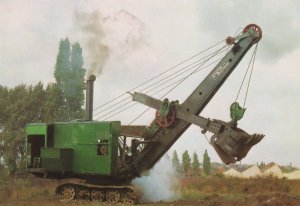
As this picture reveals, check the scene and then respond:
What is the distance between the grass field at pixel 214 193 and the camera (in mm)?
15023

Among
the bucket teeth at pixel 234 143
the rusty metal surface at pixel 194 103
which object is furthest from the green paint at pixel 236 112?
the rusty metal surface at pixel 194 103

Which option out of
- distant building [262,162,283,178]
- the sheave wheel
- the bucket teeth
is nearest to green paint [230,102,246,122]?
the bucket teeth

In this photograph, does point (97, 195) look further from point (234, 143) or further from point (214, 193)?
point (214, 193)

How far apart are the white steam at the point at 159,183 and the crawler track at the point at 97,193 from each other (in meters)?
1.41

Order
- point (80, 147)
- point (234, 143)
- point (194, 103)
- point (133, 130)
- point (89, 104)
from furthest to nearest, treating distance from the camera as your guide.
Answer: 1. point (89, 104)
2. point (133, 130)
3. point (80, 147)
4. point (194, 103)
5. point (234, 143)

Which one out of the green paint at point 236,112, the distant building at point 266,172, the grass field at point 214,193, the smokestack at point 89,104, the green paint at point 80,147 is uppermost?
the smokestack at point 89,104

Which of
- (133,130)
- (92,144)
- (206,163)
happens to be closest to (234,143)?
(133,130)

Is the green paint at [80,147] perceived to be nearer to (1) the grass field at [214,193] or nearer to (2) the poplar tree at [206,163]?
(1) the grass field at [214,193]

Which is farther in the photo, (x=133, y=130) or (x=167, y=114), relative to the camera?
(x=133, y=130)

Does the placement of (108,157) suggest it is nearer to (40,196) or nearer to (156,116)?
(156,116)

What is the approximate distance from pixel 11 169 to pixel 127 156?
25.2 metres

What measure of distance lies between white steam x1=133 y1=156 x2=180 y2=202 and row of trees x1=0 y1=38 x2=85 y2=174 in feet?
71.7

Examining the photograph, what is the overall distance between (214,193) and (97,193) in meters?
8.81

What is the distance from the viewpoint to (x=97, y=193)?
16531 mm
